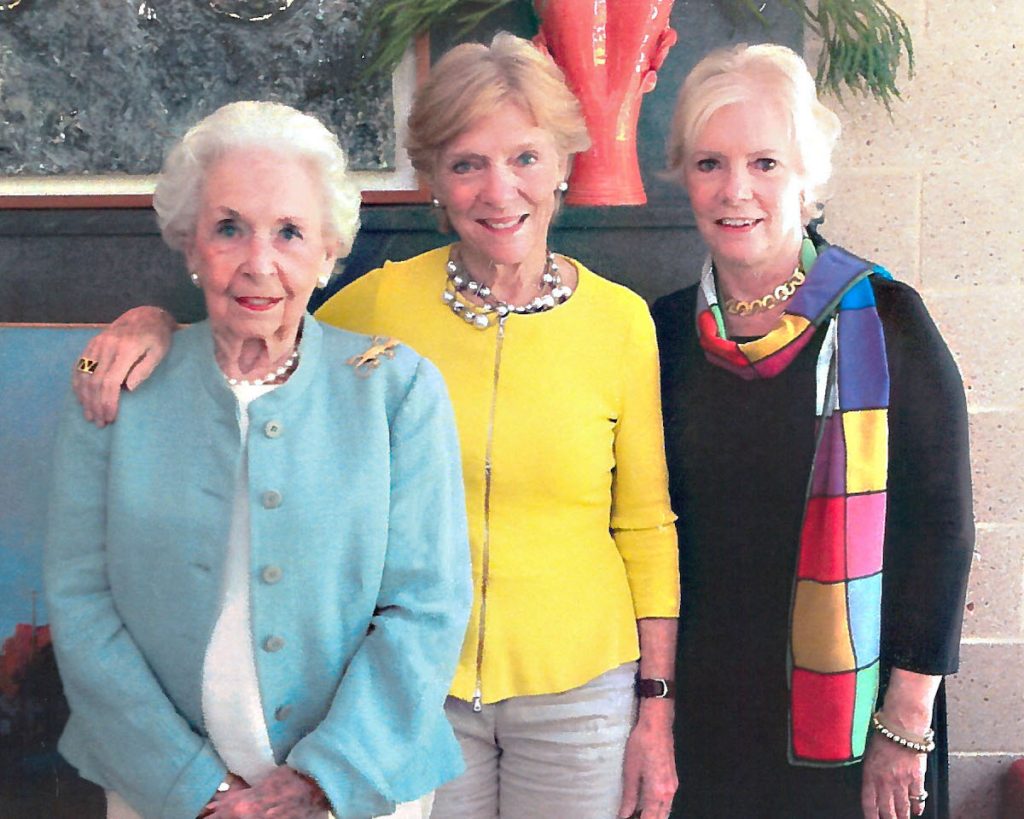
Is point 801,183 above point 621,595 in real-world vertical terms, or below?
above

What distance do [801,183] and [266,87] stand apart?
0.77 meters

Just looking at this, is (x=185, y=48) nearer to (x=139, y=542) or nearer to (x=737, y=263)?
(x=139, y=542)

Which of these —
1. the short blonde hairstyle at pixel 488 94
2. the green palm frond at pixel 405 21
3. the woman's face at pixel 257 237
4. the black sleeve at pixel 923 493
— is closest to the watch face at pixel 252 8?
the green palm frond at pixel 405 21

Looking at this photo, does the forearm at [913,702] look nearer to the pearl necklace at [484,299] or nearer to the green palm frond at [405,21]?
the pearl necklace at [484,299]

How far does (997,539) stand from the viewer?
4.91 feet

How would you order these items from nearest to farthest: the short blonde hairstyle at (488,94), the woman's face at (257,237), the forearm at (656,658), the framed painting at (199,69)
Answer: the woman's face at (257,237) → the short blonde hairstyle at (488,94) → the forearm at (656,658) → the framed painting at (199,69)

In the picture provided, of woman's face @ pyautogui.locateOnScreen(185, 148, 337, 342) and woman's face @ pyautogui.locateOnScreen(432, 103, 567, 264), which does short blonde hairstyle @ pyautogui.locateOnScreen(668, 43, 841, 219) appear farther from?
woman's face @ pyautogui.locateOnScreen(185, 148, 337, 342)

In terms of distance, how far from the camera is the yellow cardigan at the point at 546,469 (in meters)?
1.19

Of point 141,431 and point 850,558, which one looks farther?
point 850,558

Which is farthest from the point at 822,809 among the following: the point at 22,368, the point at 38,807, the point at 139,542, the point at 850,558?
the point at 22,368

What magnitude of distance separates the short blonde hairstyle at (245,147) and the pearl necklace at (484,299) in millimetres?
183

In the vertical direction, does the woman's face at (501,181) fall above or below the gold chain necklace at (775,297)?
above

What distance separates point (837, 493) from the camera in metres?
1.22

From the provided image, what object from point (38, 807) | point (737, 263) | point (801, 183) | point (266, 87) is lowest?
point (38, 807)
